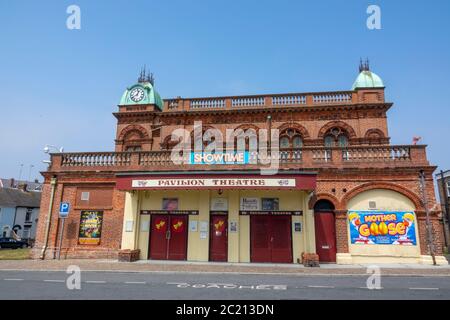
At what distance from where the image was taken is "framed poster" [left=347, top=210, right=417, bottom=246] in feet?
44.6

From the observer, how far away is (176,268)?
39.1 ft

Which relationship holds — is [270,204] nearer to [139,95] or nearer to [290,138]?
[290,138]

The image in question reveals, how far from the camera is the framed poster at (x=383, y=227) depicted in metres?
13.6

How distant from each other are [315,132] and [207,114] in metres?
7.55

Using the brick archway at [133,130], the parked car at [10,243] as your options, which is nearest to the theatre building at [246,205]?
the brick archway at [133,130]

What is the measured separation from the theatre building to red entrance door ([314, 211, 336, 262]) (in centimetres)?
5

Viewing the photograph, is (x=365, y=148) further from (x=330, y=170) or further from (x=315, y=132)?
(x=315, y=132)

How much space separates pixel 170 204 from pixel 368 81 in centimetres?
1555

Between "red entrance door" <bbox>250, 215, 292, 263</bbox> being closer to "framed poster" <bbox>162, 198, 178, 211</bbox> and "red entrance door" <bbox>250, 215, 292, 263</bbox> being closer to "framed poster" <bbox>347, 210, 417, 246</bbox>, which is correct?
"framed poster" <bbox>347, 210, 417, 246</bbox>

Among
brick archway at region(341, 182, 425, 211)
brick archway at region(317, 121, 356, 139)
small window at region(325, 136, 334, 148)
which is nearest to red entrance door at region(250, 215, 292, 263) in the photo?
brick archway at region(341, 182, 425, 211)

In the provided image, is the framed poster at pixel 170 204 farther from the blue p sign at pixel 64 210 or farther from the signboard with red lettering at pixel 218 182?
the blue p sign at pixel 64 210

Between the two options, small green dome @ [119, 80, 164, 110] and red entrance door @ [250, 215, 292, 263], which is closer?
red entrance door @ [250, 215, 292, 263]

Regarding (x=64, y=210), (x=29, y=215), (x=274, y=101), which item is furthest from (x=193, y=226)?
(x=29, y=215)

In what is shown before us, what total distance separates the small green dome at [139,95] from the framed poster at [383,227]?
52.9ft
